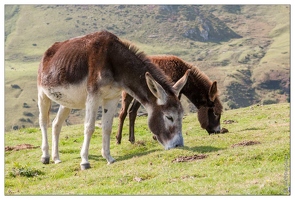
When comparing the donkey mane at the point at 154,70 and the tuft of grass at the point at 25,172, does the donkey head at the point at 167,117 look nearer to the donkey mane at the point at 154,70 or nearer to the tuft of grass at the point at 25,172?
the donkey mane at the point at 154,70

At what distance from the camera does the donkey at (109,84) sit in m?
14.4

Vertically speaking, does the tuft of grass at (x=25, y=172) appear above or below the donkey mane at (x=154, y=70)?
below

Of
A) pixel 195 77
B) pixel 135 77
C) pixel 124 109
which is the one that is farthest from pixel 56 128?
pixel 195 77

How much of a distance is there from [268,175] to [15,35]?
171 m

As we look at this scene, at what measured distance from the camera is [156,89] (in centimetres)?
1423

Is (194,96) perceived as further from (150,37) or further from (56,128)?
(150,37)

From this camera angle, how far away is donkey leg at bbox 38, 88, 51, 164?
16812 mm

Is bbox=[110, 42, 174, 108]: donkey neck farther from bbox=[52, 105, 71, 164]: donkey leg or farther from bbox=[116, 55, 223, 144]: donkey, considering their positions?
bbox=[116, 55, 223, 144]: donkey

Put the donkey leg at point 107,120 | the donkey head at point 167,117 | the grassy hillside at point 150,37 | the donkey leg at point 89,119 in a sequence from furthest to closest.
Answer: the grassy hillside at point 150,37 < the donkey leg at point 107,120 < the donkey leg at point 89,119 < the donkey head at point 167,117

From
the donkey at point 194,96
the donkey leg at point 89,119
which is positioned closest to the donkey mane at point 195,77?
the donkey at point 194,96

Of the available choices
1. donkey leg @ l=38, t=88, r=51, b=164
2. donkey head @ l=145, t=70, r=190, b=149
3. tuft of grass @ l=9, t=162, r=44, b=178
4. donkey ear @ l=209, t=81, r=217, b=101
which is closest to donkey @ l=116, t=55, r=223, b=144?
donkey ear @ l=209, t=81, r=217, b=101

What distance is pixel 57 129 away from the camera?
1714 centimetres

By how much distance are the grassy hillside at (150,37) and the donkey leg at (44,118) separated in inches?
3399

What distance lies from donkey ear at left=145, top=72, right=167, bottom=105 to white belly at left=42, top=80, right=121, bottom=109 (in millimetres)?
1278
